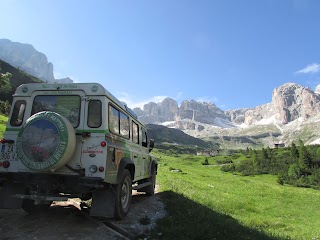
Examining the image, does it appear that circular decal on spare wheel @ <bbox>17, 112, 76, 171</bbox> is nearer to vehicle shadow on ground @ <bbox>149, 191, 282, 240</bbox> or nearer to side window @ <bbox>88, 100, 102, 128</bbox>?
side window @ <bbox>88, 100, 102, 128</bbox>

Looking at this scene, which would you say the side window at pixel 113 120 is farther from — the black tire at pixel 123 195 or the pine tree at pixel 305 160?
the pine tree at pixel 305 160

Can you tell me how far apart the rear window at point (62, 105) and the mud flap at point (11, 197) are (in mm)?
2413

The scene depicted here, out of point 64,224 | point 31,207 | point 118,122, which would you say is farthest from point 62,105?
point 31,207

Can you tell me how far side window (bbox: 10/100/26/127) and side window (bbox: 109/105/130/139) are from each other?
2908mm

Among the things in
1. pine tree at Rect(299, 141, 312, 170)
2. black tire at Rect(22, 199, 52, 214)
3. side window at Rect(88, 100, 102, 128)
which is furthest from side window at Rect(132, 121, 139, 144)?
pine tree at Rect(299, 141, 312, 170)

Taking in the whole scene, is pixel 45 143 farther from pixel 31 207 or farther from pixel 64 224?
pixel 31 207

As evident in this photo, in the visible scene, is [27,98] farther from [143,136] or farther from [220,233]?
[220,233]

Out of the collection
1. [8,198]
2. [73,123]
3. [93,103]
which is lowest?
[8,198]

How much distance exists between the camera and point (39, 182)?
29.0 feet

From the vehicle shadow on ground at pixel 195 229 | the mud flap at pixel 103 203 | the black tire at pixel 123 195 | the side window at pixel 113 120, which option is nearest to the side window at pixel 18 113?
the side window at pixel 113 120

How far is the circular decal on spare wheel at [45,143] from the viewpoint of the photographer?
840cm

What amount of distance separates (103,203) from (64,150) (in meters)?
2.10

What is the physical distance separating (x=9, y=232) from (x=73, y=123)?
3630 mm

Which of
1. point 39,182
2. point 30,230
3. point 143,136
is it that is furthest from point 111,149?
point 143,136
